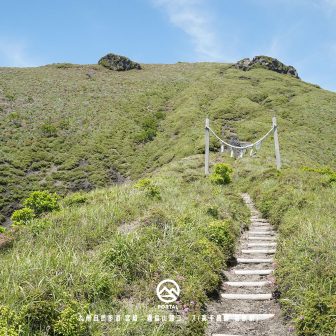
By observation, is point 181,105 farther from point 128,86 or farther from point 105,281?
point 105,281

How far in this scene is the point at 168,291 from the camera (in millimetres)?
7469

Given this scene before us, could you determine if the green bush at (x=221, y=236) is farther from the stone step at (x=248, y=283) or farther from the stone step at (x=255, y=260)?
the stone step at (x=248, y=283)

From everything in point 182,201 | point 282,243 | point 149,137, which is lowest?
point 282,243

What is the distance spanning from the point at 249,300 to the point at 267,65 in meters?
84.9

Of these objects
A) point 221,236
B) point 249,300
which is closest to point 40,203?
point 221,236

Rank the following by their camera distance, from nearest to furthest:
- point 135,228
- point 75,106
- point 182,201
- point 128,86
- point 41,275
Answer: point 41,275 < point 135,228 < point 182,201 < point 75,106 < point 128,86

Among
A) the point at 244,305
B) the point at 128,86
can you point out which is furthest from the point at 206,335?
the point at 128,86

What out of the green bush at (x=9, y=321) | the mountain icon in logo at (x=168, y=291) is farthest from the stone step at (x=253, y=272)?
the green bush at (x=9, y=321)

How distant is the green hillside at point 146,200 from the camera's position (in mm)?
6656

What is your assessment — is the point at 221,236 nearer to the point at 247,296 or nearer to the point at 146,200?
the point at 247,296

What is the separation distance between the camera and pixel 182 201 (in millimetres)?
13859

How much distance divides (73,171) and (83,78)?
38903 mm

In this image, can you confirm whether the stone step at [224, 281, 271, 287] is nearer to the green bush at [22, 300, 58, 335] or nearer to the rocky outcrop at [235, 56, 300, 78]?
the green bush at [22, 300, 58, 335]

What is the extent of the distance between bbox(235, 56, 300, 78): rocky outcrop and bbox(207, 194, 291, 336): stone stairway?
8008cm
